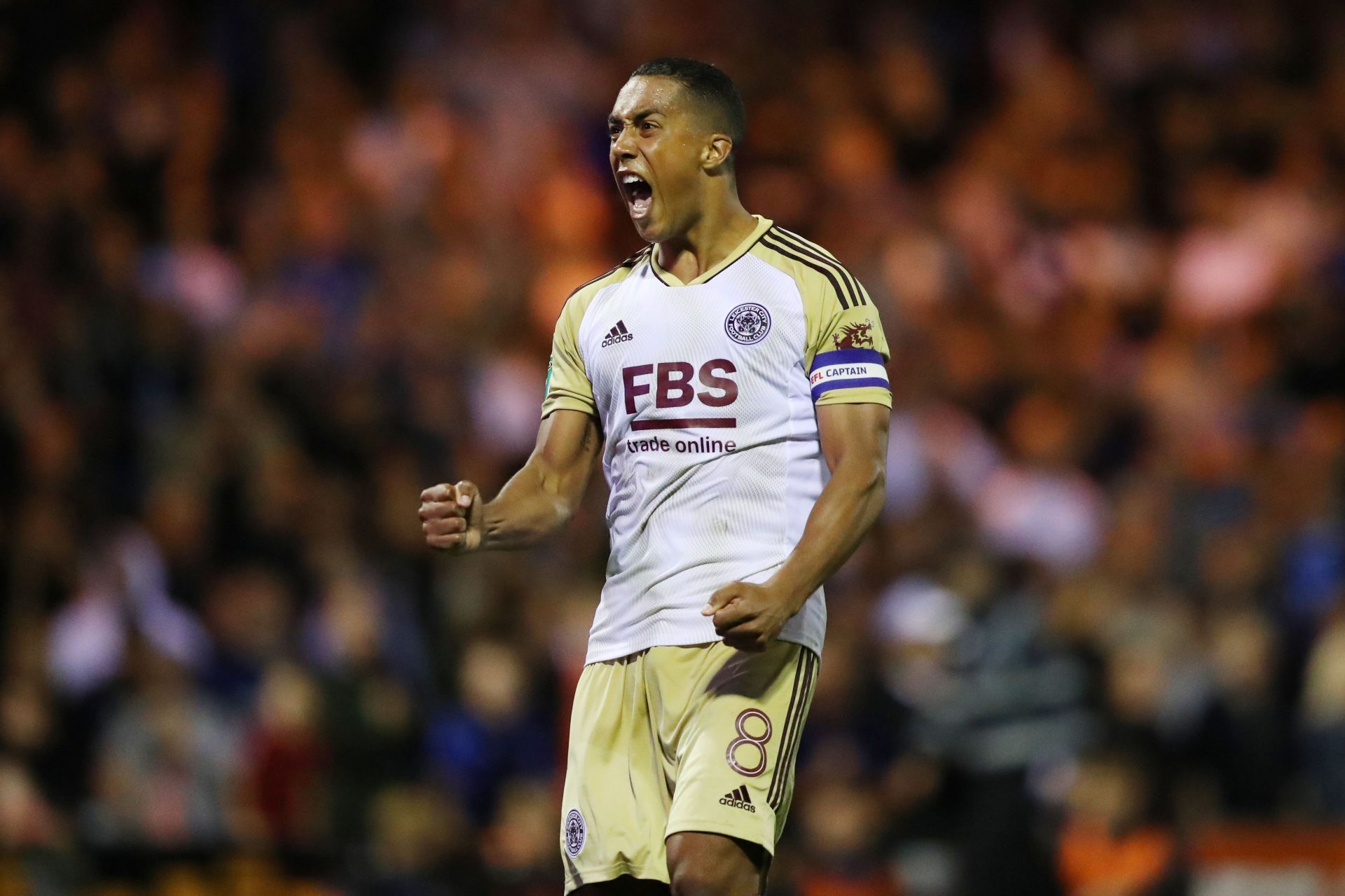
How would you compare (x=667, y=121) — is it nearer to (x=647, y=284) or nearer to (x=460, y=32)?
(x=647, y=284)

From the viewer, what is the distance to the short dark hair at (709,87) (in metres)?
4.97

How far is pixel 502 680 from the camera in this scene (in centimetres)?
963

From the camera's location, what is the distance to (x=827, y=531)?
Result: 457 cm

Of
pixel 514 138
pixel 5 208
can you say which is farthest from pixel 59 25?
pixel 514 138

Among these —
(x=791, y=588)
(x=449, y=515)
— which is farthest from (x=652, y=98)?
(x=791, y=588)

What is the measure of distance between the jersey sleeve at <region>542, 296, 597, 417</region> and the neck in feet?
1.03

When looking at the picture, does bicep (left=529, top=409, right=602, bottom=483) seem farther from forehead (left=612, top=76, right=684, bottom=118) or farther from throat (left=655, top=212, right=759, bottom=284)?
forehead (left=612, top=76, right=684, bottom=118)

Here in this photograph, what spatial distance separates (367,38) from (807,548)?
10711 mm

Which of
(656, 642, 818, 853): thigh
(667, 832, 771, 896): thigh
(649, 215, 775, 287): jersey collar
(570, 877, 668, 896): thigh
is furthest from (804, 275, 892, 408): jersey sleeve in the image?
(570, 877, 668, 896): thigh

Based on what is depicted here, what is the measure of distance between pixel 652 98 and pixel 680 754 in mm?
1622

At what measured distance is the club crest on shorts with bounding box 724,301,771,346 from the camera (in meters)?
4.86

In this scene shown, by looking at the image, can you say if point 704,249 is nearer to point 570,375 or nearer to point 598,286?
point 598,286

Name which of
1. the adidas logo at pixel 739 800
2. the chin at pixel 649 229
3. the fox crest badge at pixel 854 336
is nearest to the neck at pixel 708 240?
the chin at pixel 649 229

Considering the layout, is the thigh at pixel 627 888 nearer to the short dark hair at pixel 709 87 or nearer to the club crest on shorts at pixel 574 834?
the club crest on shorts at pixel 574 834
